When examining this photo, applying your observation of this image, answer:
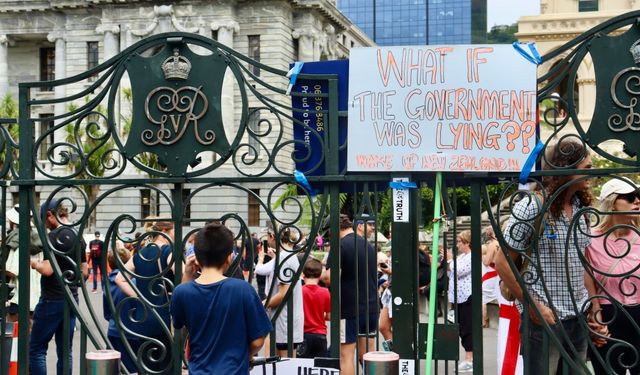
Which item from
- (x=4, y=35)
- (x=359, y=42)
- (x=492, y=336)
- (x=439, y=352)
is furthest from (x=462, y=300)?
(x=359, y=42)

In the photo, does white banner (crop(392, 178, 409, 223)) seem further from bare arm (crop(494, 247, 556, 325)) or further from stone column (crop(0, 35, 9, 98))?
stone column (crop(0, 35, 9, 98))

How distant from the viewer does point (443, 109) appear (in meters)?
5.69

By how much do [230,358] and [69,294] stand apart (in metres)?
1.65

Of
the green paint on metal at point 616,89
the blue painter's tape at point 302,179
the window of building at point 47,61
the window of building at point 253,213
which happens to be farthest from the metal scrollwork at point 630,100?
the window of building at point 47,61

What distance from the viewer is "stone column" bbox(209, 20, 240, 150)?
5162cm

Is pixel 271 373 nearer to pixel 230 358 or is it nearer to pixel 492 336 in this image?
pixel 230 358

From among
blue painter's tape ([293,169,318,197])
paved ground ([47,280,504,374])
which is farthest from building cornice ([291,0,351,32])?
blue painter's tape ([293,169,318,197])

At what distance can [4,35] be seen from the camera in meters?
60.0

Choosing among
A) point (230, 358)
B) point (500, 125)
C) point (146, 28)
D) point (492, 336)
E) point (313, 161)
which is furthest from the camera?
point (146, 28)

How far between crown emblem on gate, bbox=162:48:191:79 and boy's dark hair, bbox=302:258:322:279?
3.95m

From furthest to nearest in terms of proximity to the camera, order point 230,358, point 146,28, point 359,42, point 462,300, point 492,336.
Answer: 1. point 359,42
2. point 146,28
3. point 492,336
4. point 462,300
5. point 230,358

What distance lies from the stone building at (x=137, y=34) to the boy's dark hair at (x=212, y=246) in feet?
155

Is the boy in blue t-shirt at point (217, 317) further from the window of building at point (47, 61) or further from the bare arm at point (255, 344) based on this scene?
the window of building at point (47, 61)

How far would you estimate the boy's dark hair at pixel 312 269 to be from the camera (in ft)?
31.7
